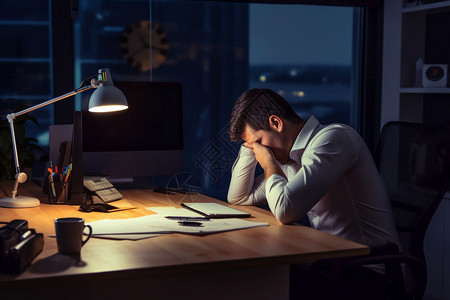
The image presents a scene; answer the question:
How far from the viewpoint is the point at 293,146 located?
2.06 meters

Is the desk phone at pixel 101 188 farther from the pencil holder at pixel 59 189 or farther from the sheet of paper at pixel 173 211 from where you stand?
the sheet of paper at pixel 173 211

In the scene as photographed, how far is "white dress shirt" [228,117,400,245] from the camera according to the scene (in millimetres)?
1781

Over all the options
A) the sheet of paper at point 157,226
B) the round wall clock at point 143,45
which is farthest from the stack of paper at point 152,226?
the round wall clock at point 143,45

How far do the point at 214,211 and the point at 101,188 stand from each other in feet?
1.95

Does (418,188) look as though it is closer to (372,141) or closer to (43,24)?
(372,141)

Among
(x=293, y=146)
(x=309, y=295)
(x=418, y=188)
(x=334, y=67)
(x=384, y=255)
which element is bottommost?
(x=309, y=295)

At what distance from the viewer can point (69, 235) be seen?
1.40 meters

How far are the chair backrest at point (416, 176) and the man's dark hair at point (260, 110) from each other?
45cm

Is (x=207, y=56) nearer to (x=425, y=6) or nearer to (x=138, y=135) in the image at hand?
(x=138, y=135)

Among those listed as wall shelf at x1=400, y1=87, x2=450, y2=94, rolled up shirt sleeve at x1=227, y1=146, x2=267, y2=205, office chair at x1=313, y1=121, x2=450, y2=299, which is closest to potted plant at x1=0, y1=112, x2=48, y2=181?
rolled up shirt sleeve at x1=227, y1=146, x2=267, y2=205

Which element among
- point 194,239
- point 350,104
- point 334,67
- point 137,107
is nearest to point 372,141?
point 350,104

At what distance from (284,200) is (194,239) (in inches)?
13.9

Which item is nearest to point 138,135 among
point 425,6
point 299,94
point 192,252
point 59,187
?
point 59,187

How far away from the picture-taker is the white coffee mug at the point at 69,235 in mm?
1391
